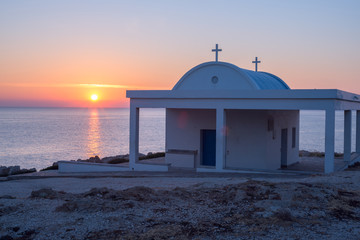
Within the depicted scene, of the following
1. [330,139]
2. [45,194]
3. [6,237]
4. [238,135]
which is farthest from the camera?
[238,135]

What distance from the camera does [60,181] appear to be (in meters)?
→ 14.2

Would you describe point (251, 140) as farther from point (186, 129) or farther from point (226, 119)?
point (186, 129)

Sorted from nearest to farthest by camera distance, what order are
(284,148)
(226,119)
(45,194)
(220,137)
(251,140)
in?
(45,194) < (220,137) < (251,140) < (226,119) < (284,148)

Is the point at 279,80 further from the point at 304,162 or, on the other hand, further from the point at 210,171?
the point at 210,171

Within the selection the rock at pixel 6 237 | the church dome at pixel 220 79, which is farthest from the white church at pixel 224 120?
the rock at pixel 6 237

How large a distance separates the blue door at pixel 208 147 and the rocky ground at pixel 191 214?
26.9 feet

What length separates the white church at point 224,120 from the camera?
50.4ft

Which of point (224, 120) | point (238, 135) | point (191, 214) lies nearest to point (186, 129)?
point (238, 135)

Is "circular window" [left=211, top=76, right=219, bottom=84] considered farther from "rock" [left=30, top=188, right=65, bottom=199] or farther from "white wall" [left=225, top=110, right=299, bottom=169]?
"rock" [left=30, top=188, right=65, bottom=199]

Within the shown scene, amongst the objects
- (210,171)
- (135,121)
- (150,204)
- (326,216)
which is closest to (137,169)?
(135,121)

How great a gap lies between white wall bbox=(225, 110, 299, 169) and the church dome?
3.93ft

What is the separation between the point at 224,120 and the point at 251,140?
6.49ft

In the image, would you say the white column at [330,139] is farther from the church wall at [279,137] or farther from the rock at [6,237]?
the rock at [6,237]

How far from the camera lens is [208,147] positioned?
1808 centimetres
